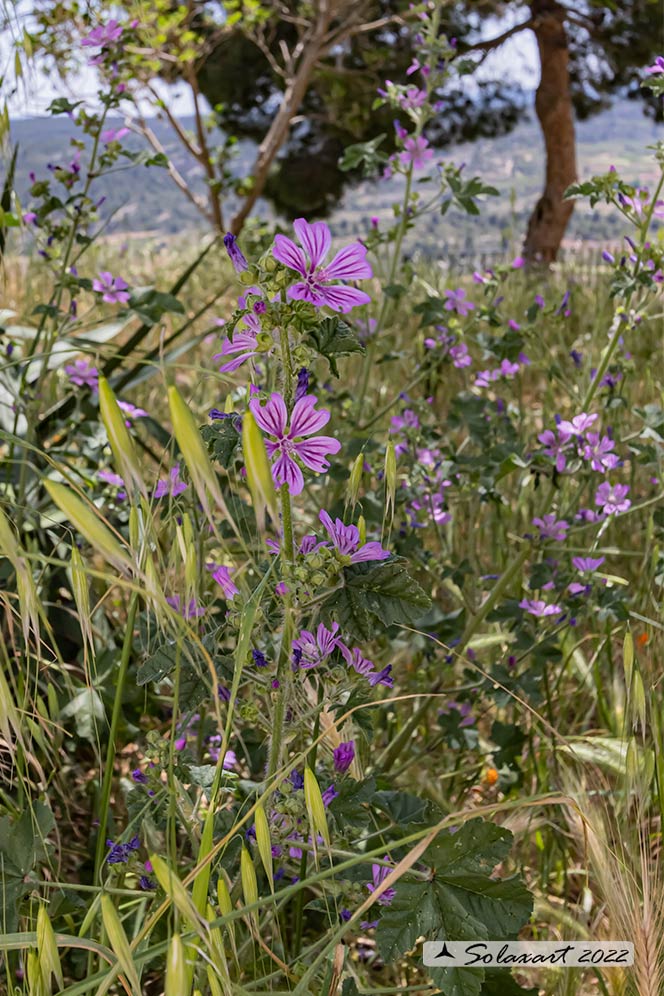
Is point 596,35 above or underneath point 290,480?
above

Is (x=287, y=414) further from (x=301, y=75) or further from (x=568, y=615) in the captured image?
(x=301, y=75)

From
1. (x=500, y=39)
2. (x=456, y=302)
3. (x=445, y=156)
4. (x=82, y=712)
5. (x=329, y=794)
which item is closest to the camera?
(x=329, y=794)

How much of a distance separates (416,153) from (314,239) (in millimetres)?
1087

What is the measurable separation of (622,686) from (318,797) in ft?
3.07

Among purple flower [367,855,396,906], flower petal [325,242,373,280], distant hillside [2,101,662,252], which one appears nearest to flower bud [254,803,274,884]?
purple flower [367,855,396,906]

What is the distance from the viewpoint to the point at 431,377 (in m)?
1.74

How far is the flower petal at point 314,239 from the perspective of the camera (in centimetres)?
61

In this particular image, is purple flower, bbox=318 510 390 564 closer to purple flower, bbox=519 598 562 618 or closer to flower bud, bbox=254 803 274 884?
flower bud, bbox=254 803 274 884

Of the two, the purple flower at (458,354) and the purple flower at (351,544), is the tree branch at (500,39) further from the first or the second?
the purple flower at (351,544)

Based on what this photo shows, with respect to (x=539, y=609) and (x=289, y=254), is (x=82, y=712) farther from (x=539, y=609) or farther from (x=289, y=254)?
(x=289, y=254)

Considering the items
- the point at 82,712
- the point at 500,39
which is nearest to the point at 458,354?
the point at 82,712

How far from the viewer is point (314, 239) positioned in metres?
0.62

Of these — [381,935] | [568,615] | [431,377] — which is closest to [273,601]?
[381,935]

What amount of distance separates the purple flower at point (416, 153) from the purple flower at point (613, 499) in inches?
26.7
